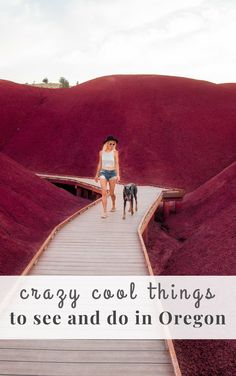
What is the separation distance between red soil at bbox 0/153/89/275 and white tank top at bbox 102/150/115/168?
3.64m

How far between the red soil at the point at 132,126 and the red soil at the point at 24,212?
54.6ft

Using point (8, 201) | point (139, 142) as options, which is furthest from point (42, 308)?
point (139, 142)

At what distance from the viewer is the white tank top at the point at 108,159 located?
481 inches

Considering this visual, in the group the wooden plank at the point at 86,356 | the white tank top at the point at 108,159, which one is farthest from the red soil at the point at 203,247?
the white tank top at the point at 108,159

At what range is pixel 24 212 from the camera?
54.4ft

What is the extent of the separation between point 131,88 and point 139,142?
12.5 meters

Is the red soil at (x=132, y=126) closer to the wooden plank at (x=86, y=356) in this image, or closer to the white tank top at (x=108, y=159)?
the white tank top at (x=108, y=159)

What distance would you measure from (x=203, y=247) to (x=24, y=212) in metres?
7.16

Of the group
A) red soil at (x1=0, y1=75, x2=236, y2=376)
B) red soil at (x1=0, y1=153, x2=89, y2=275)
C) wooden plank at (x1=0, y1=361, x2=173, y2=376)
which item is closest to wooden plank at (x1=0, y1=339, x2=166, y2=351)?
wooden plank at (x1=0, y1=361, x2=173, y2=376)

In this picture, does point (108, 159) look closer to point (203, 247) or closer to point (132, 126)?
point (203, 247)

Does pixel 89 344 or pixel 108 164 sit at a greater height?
pixel 108 164

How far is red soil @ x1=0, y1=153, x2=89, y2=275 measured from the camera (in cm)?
1237

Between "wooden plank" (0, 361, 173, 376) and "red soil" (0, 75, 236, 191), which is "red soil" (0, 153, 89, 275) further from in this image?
"red soil" (0, 75, 236, 191)

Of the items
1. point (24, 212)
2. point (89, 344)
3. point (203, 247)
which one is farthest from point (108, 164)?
point (89, 344)
